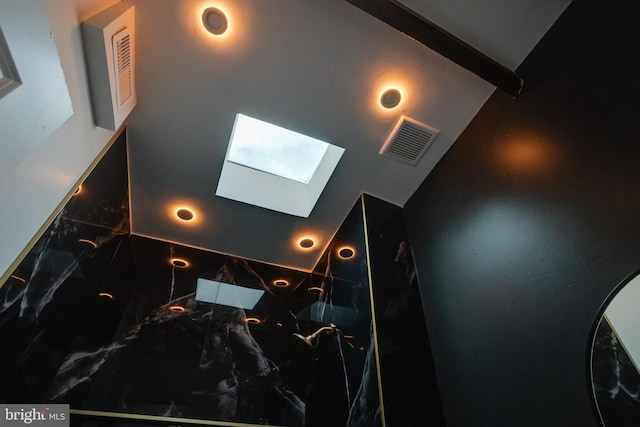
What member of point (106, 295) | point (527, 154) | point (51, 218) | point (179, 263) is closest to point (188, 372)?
point (106, 295)

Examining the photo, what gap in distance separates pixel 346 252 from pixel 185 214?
4.03 ft

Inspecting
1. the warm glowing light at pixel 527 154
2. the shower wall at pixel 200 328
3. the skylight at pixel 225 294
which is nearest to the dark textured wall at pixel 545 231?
the warm glowing light at pixel 527 154

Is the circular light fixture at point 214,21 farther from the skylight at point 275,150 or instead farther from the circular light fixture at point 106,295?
the circular light fixture at point 106,295

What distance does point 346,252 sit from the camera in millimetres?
2188

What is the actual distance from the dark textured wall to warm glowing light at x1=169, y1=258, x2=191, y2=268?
1.88 metres

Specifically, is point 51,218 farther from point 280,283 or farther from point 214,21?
point 280,283

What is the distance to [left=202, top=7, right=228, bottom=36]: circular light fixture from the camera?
1.37 m

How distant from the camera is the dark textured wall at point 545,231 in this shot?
0.96 metres

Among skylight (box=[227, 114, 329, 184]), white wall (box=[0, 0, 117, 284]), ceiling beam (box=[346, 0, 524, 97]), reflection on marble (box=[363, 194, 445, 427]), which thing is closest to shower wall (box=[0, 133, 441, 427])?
reflection on marble (box=[363, 194, 445, 427])

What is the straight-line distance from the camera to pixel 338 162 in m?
1.97

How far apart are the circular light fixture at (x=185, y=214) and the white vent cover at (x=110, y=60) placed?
3.12 ft

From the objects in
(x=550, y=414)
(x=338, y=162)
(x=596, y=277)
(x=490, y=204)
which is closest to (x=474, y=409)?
(x=550, y=414)

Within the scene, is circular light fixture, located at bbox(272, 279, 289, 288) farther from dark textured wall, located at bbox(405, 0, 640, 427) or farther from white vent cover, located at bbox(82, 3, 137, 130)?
white vent cover, located at bbox(82, 3, 137, 130)

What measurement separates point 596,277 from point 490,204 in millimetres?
540
